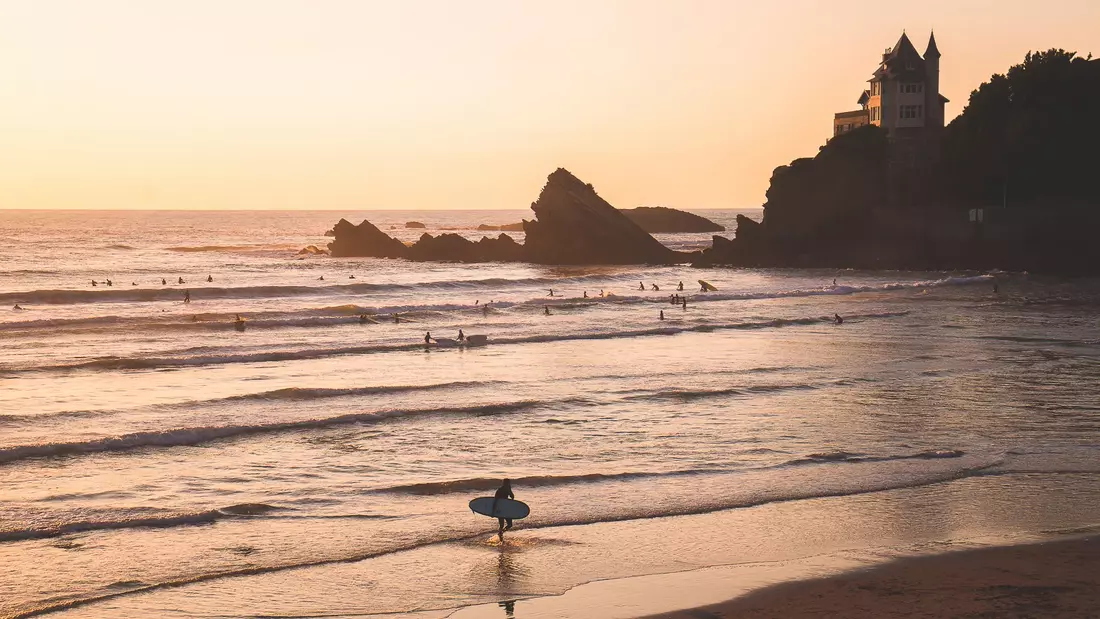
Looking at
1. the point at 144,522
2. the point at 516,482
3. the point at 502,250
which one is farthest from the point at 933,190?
the point at 144,522

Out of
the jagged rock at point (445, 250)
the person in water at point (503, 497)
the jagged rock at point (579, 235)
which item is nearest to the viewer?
the person in water at point (503, 497)

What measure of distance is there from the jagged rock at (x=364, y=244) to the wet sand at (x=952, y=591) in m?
98.1

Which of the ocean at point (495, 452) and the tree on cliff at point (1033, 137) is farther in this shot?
the tree on cliff at point (1033, 137)

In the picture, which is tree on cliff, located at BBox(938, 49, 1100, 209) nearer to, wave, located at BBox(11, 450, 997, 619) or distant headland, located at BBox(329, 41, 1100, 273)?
distant headland, located at BBox(329, 41, 1100, 273)

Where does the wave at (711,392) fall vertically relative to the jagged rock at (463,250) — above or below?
below

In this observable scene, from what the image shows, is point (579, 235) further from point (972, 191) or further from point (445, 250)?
point (972, 191)

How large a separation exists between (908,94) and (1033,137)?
15519 mm

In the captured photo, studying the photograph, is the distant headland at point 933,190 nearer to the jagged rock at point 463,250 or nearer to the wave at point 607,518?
the jagged rock at point 463,250

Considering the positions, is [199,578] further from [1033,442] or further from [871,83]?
[871,83]

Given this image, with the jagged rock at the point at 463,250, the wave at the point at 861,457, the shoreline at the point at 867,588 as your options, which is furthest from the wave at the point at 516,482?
the jagged rock at the point at 463,250

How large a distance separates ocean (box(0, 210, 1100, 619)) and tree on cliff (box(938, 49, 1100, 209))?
3621 cm

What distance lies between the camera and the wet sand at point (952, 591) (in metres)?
12.4

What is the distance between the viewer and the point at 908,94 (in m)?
94.4

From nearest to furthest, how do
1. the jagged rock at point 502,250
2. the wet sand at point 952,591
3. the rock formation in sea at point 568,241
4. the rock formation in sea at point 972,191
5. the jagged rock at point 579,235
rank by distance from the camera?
the wet sand at point 952,591 → the rock formation in sea at point 972,191 → the jagged rock at point 579,235 → the rock formation in sea at point 568,241 → the jagged rock at point 502,250
